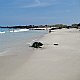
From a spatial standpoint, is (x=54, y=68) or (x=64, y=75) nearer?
(x=64, y=75)

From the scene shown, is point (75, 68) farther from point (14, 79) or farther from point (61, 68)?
point (14, 79)

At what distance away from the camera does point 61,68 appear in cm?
897

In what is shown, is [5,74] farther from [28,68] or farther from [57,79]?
[57,79]

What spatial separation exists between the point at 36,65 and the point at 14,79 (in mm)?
2369

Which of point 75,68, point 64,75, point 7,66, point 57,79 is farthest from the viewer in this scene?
point 7,66

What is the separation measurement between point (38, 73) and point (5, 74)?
3.98 ft

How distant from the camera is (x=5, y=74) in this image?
26.8ft

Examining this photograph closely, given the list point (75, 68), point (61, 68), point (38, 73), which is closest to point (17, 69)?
point (38, 73)

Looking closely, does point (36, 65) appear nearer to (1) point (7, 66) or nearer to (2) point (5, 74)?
(1) point (7, 66)

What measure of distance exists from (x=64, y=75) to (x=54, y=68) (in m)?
1.20

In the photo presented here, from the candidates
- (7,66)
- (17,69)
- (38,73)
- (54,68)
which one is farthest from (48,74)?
(7,66)

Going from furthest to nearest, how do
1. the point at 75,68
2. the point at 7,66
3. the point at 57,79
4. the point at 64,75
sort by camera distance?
the point at 7,66, the point at 75,68, the point at 64,75, the point at 57,79

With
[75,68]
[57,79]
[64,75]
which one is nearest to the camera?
[57,79]

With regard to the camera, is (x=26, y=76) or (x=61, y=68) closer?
(x=26, y=76)
